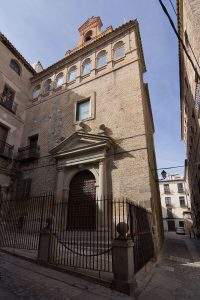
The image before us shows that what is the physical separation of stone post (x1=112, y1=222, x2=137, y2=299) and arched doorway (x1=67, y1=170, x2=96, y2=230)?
4.42 m

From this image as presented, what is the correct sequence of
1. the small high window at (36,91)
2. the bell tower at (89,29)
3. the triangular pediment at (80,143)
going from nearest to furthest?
the triangular pediment at (80,143)
the small high window at (36,91)
the bell tower at (89,29)

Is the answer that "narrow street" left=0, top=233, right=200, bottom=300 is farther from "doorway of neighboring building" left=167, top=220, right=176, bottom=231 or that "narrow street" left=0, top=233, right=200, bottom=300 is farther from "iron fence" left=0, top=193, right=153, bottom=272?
"doorway of neighboring building" left=167, top=220, right=176, bottom=231

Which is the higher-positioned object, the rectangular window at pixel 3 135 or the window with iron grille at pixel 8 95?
the window with iron grille at pixel 8 95

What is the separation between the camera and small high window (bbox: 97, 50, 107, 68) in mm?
14008

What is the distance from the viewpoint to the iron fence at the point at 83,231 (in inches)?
245

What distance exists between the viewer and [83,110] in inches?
525

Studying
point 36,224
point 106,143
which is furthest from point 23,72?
point 36,224

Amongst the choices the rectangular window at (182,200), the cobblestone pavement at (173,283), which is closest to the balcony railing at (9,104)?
the cobblestone pavement at (173,283)

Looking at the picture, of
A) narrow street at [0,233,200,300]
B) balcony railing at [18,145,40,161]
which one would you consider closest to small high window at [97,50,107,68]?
Result: balcony railing at [18,145,40,161]

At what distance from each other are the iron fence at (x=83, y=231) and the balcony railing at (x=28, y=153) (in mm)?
2915

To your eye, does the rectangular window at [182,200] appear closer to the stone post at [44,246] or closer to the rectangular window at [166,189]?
the rectangular window at [166,189]

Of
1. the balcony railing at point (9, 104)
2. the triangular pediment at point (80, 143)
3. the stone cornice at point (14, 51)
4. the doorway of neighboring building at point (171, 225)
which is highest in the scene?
the stone cornice at point (14, 51)

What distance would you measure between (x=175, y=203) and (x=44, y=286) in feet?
144

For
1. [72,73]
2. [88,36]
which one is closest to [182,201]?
[88,36]
